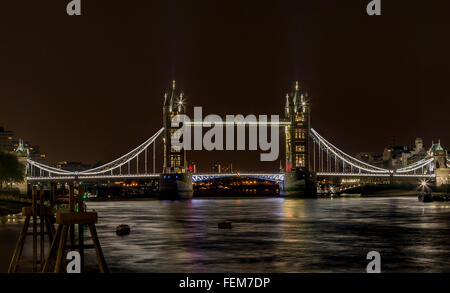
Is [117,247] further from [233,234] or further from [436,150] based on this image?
[436,150]

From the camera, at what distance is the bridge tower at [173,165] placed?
13138cm

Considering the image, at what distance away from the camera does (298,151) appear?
140875 mm

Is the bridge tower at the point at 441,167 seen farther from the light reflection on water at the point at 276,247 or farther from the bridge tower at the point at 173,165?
the light reflection on water at the point at 276,247

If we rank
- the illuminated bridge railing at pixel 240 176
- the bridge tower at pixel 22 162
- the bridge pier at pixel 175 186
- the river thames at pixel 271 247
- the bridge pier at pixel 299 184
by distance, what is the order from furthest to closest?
the bridge pier at pixel 299 184 → the illuminated bridge railing at pixel 240 176 → the bridge pier at pixel 175 186 → the bridge tower at pixel 22 162 → the river thames at pixel 271 247

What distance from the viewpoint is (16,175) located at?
3718 inches

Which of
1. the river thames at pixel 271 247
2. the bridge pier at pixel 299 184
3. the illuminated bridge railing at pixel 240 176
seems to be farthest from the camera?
the bridge pier at pixel 299 184

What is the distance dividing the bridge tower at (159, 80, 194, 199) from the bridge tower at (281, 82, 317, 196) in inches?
768

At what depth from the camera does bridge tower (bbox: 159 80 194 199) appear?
13138 cm

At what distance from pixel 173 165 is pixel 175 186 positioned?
719 centimetres

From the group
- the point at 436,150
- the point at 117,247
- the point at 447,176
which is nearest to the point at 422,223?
the point at 117,247

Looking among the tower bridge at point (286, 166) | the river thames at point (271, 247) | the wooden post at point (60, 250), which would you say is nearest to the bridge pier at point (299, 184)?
the tower bridge at point (286, 166)

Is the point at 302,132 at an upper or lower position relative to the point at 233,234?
upper

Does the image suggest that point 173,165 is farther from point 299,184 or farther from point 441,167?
point 441,167
